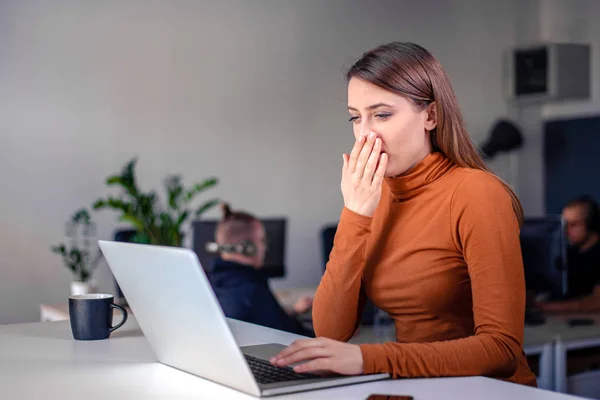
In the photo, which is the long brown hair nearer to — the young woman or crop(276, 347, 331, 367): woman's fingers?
the young woman

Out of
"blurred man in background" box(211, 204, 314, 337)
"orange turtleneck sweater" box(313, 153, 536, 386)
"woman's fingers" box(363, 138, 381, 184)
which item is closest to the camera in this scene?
"orange turtleneck sweater" box(313, 153, 536, 386)

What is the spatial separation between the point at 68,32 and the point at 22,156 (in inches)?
30.2

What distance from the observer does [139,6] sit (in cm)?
479

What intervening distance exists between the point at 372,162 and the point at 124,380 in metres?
0.63

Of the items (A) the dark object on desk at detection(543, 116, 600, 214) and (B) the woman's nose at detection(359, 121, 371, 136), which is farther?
(A) the dark object on desk at detection(543, 116, 600, 214)

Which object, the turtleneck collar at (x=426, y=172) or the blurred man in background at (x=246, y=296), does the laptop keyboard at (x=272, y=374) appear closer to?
the turtleneck collar at (x=426, y=172)

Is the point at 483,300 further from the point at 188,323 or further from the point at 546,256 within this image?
the point at 546,256

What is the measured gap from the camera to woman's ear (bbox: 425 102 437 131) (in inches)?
64.2

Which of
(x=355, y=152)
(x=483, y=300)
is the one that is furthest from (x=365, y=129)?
(x=483, y=300)

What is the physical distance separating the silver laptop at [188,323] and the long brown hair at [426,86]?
1.86 ft

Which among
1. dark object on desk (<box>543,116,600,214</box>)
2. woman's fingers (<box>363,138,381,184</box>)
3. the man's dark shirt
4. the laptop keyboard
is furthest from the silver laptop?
dark object on desk (<box>543,116,600,214</box>)

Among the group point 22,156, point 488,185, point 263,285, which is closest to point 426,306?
point 488,185

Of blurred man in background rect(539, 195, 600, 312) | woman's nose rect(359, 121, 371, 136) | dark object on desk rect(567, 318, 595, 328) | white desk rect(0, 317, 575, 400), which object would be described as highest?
woman's nose rect(359, 121, 371, 136)

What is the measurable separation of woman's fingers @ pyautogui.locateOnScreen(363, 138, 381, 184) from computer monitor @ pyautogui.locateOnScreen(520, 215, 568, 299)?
6.32 feet
